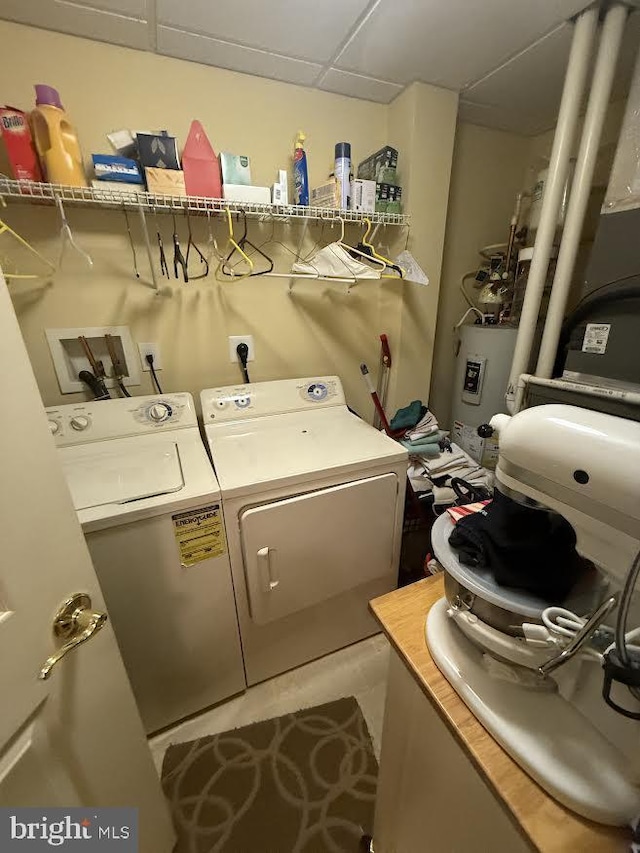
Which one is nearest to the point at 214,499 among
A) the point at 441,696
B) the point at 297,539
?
the point at 297,539

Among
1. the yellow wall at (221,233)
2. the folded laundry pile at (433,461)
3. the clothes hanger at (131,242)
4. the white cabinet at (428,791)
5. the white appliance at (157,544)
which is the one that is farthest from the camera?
the folded laundry pile at (433,461)

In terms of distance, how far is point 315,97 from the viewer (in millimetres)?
1665

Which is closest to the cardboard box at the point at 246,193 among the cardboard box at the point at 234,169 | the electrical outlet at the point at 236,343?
the cardboard box at the point at 234,169

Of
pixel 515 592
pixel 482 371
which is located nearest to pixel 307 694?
pixel 515 592

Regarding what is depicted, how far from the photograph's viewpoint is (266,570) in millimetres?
1320

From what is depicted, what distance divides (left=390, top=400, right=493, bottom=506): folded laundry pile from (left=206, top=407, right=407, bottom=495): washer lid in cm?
34

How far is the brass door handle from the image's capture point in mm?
643

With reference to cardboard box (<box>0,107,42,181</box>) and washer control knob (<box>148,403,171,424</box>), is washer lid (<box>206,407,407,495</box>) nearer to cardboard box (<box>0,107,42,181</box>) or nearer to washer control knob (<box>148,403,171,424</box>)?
washer control knob (<box>148,403,171,424</box>)

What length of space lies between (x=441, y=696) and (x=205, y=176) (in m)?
1.82

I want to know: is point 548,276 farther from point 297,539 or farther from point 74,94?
point 74,94

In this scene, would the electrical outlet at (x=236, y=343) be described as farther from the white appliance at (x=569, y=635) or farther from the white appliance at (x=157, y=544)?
the white appliance at (x=569, y=635)

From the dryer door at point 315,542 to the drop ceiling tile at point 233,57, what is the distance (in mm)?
1786

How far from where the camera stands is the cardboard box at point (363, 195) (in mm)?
1588

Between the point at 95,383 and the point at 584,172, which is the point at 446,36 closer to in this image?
the point at 584,172
